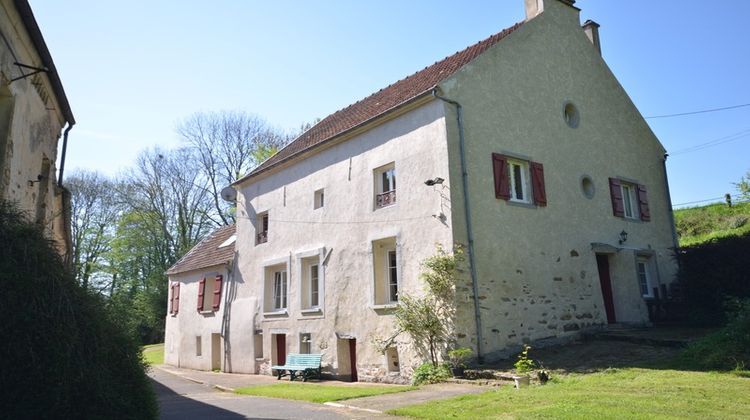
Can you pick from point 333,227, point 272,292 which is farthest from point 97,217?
point 333,227

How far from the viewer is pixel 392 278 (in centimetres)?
1434

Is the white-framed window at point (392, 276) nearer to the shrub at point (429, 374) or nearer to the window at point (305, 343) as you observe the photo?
the shrub at point (429, 374)

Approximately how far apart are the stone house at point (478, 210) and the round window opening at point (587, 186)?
0.04m

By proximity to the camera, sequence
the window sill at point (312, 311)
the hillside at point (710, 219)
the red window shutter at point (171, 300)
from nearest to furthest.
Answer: the window sill at point (312, 311) → the hillside at point (710, 219) → the red window shutter at point (171, 300)

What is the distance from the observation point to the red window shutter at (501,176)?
44.5 ft

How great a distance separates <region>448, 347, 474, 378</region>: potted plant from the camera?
11.4 m

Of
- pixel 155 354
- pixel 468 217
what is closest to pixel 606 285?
pixel 468 217

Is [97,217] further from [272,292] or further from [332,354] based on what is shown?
[332,354]

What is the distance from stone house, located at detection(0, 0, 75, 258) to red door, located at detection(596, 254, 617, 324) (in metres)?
13.9

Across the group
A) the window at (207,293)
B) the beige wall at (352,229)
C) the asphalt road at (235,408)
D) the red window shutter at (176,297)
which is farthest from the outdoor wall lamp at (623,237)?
the red window shutter at (176,297)

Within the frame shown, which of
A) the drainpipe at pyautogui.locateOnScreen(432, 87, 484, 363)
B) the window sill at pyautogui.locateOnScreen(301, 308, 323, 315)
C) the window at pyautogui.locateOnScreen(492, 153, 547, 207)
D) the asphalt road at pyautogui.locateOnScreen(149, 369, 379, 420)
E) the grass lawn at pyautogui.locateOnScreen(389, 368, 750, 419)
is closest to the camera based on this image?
the grass lawn at pyautogui.locateOnScreen(389, 368, 750, 419)

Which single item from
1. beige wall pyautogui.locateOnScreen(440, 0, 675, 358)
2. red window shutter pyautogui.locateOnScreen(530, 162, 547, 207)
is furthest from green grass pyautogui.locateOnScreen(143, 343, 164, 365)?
red window shutter pyautogui.locateOnScreen(530, 162, 547, 207)

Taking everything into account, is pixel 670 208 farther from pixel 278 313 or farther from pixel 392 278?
pixel 278 313

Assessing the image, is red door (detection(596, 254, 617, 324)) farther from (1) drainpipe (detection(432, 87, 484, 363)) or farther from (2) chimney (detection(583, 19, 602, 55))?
(2) chimney (detection(583, 19, 602, 55))
